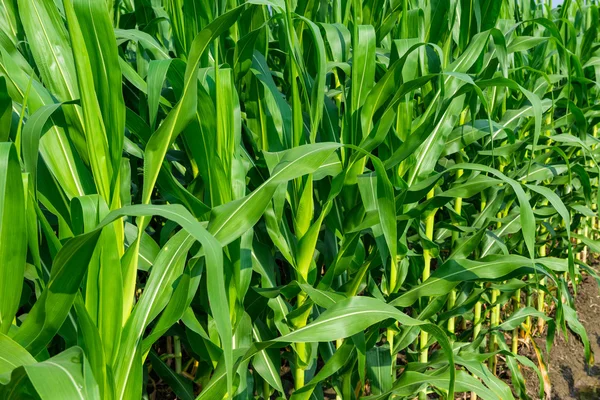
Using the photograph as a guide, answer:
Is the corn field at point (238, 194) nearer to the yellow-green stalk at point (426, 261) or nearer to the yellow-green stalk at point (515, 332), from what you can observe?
the yellow-green stalk at point (426, 261)

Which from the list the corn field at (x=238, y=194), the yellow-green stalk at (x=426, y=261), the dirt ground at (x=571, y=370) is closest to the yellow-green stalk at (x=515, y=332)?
the dirt ground at (x=571, y=370)

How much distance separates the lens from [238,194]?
4.05ft

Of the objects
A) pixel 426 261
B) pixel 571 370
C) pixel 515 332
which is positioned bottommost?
pixel 571 370

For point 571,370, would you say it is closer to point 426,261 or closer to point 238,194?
point 426,261

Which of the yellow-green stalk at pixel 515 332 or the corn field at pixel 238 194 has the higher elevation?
the corn field at pixel 238 194

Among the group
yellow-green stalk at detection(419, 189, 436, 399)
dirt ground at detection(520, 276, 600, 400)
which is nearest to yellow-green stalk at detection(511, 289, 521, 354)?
dirt ground at detection(520, 276, 600, 400)

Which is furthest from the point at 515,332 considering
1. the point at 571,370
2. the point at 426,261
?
the point at 426,261

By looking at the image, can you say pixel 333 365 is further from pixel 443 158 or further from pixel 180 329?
pixel 443 158

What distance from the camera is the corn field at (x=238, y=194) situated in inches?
35.7

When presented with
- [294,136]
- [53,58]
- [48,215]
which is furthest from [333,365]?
[53,58]

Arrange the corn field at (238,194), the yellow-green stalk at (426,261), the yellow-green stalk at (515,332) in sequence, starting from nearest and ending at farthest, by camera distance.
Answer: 1. the corn field at (238,194)
2. the yellow-green stalk at (426,261)
3. the yellow-green stalk at (515,332)

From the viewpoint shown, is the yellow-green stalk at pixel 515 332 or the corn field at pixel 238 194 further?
the yellow-green stalk at pixel 515 332

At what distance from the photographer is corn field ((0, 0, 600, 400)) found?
91cm

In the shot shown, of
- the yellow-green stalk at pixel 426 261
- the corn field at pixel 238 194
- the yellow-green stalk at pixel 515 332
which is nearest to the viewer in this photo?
the corn field at pixel 238 194
